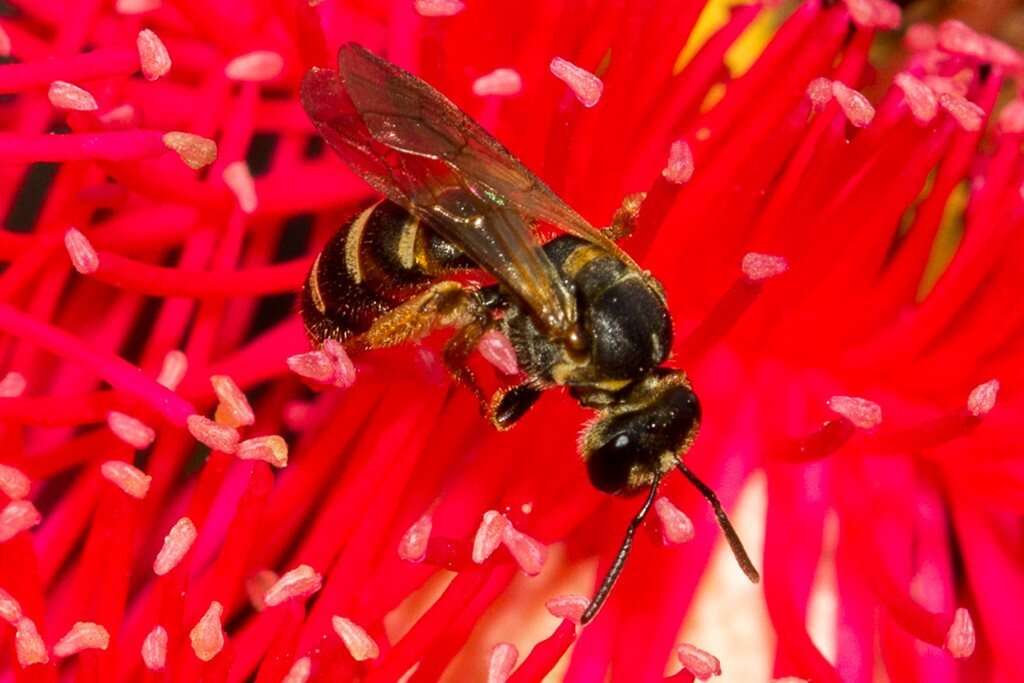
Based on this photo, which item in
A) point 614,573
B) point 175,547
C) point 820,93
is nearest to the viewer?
point 614,573

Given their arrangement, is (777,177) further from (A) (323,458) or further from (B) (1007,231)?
(A) (323,458)

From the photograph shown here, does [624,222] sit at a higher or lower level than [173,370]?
higher

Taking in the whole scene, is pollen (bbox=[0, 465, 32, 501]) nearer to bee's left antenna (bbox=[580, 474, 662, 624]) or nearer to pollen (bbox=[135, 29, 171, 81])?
pollen (bbox=[135, 29, 171, 81])

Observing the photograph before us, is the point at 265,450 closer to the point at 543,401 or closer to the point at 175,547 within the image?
the point at 175,547

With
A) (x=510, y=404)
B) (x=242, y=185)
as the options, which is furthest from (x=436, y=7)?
(x=510, y=404)

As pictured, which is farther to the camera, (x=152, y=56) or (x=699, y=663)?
(x=152, y=56)

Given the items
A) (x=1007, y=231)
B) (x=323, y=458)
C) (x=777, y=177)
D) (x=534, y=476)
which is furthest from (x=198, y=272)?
(x=1007, y=231)

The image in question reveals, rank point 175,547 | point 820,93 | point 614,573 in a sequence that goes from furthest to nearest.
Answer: point 820,93 < point 175,547 < point 614,573

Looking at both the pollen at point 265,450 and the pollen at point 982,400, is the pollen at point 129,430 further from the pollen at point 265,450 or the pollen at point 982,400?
the pollen at point 982,400
